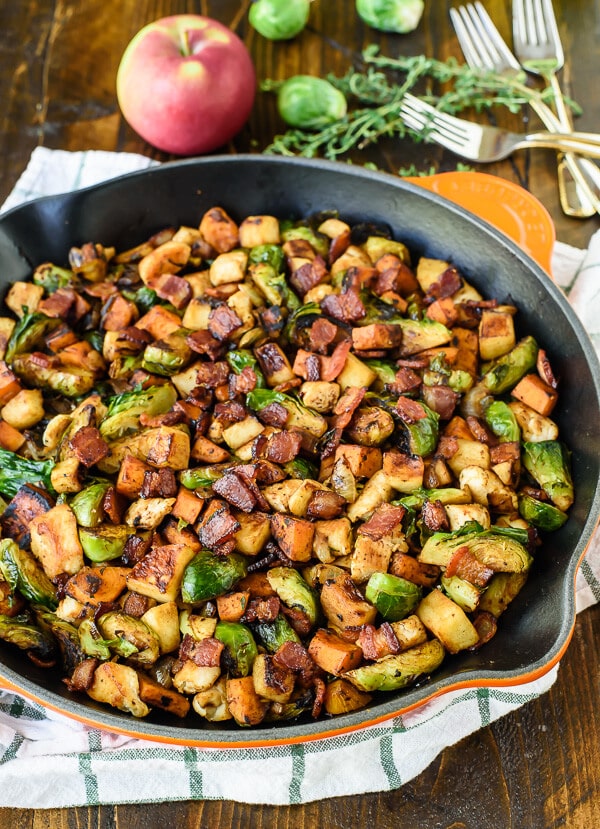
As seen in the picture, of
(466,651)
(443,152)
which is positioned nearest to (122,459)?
(466,651)

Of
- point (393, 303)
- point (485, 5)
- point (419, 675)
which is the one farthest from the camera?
point (485, 5)

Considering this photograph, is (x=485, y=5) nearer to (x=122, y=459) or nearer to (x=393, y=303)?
(x=393, y=303)

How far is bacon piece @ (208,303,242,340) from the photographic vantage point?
3264 millimetres

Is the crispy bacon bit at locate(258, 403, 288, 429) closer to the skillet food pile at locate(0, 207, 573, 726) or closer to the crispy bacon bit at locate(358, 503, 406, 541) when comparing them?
the skillet food pile at locate(0, 207, 573, 726)

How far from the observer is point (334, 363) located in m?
3.16

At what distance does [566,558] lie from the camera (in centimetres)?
279

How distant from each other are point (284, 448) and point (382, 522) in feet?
1.48

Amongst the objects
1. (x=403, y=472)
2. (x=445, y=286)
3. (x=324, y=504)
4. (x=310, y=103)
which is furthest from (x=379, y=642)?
(x=310, y=103)

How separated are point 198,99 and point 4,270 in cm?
136

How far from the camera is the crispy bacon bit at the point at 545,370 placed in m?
3.19

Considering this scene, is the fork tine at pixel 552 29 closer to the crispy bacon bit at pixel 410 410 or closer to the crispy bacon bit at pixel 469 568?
the crispy bacon bit at pixel 410 410

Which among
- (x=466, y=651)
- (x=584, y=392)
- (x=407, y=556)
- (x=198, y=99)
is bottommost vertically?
(x=466, y=651)

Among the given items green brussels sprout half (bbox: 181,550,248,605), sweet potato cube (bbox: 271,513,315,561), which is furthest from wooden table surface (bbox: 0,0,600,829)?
sweet potato cube (bbox: 271,513,315,561)

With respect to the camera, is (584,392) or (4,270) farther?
(4,270)
